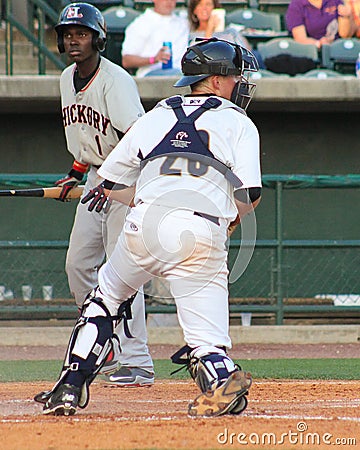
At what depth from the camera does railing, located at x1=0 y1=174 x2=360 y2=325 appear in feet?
29.2

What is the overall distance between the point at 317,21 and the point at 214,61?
7.01 metres

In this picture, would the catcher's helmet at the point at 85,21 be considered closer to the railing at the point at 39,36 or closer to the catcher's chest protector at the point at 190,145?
the catcher's chest protector at the point at 190,145

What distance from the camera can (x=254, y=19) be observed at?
1127cm

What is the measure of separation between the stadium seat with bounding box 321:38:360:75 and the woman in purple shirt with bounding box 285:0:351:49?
0.16m

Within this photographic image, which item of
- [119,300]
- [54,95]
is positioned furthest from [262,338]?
[119,300]

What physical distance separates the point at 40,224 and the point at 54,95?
168 centimetres

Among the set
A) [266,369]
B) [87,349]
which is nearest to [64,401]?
[87,349]

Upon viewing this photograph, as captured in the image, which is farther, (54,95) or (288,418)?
(54,95)

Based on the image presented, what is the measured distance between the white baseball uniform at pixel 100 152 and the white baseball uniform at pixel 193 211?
148 cm

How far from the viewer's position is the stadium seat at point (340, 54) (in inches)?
419

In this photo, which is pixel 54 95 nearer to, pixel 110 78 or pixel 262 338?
pixel 262 338

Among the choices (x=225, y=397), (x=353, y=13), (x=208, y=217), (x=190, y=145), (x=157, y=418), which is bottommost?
(x=157, y=418)

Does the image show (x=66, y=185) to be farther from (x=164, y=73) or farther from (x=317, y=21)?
(x=317, y=21)

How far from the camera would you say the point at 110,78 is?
5.58 metres
